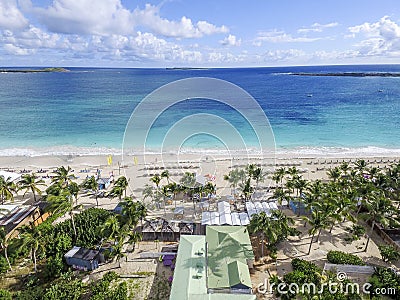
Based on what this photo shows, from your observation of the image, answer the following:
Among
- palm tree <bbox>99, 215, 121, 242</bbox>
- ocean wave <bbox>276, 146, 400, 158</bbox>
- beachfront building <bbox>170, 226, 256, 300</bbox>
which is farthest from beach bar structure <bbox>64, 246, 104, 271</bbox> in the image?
ocean wave <bbox>276, 146, 400, 158</bbox>

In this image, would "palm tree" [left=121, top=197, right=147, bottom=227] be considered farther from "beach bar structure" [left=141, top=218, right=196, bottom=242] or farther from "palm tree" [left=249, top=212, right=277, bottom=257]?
"palm tree" [left=249, top=212, right=277, bottom=257]

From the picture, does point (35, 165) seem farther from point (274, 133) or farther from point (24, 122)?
point (274, 133)

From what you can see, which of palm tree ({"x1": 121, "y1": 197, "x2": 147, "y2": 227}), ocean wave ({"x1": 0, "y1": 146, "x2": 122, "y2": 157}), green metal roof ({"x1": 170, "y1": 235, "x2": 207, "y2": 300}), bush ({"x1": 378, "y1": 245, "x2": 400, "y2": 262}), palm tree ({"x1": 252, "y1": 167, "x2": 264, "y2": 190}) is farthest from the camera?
ocean wave ({"x1": 0, "y1": 146, "x2": 122, "y2": 157})

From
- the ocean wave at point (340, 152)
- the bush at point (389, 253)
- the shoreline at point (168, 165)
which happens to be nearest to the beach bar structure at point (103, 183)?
the shoreline at point (168, 165)

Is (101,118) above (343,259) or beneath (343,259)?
above

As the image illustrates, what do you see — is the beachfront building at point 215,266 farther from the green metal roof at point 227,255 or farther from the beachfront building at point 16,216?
the beachfront building at point 16,216

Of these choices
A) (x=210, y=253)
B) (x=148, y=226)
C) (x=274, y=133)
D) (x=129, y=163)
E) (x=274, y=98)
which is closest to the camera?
(x=210, y=253)

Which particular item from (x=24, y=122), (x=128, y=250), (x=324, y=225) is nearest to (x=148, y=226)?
(x=128, y=250)
